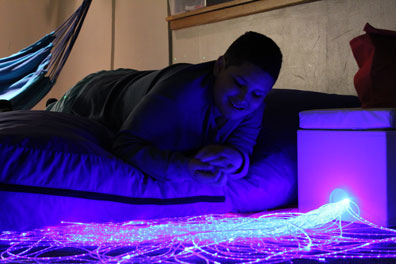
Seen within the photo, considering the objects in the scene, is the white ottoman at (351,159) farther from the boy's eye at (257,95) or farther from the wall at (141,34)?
the wall at (141,34)

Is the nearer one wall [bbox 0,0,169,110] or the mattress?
the mattress

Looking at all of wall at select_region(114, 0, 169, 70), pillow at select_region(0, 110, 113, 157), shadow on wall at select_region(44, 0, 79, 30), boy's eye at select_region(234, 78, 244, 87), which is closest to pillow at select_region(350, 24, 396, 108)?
boy's eye at select_region(234, 78, 244, 87)

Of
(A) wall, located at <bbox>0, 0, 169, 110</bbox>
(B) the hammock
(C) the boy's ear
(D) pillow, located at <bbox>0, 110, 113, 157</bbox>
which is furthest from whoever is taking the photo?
(A) wall, located at <bbox>0, 0, 169, 110</bbox>

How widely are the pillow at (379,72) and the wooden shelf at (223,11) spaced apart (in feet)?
1.60

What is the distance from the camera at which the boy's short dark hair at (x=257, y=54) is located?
3.48 ft

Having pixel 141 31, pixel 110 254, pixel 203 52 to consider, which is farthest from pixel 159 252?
pixel 141 31

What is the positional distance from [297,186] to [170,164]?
426mm

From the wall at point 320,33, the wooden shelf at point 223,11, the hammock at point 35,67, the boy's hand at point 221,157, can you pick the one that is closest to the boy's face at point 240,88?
the boy's hand at point 221,157

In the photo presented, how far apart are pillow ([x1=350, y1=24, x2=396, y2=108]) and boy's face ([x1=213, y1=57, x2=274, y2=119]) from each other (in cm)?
34

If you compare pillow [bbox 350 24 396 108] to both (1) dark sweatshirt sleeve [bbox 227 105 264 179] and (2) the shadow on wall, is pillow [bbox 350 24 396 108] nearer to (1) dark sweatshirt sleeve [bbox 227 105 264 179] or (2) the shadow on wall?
(1) dark sweatshirt sleeve [bbox 227 105 264 179]

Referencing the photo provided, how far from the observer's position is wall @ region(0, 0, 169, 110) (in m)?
2.63

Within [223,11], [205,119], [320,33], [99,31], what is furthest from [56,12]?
[205,119]

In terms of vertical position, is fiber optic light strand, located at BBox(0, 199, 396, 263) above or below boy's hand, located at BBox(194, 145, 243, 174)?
below

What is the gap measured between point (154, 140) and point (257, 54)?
33cm
